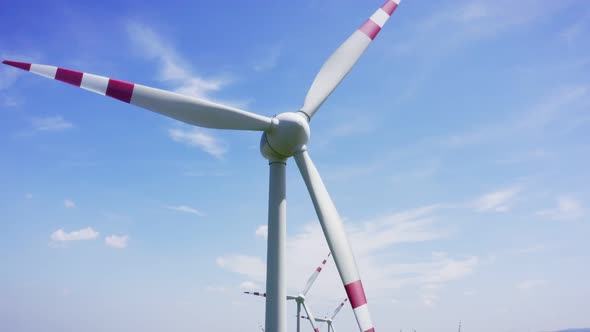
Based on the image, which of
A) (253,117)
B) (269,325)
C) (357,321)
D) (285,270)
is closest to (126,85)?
(253,117)

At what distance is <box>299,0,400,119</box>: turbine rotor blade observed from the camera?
756 inches

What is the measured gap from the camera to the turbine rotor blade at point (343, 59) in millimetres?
19203

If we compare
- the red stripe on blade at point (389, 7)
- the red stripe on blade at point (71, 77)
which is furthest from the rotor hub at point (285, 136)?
the red stripe on blade at point (389, 7)

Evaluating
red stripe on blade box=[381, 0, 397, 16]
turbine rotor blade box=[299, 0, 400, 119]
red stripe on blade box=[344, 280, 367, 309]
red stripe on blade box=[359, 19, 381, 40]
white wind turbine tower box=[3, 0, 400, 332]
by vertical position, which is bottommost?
red stripe on blade box=[344, 280, 367, 309]

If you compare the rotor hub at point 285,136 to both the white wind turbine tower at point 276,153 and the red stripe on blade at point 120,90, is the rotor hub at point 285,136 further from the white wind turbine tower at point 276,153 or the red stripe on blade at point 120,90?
the red stripe on blade at point 120,90

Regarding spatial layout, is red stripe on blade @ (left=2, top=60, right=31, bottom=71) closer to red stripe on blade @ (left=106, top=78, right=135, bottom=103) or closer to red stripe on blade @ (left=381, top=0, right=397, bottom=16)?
red stripe on blade @ (left=106, top=78, right=135, bottom=103)

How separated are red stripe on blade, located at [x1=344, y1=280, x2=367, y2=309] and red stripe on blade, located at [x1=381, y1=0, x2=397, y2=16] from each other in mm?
13852

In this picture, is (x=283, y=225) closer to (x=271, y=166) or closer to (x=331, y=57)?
(x=271, y=166)

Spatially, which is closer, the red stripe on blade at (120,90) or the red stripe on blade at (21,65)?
the red stripe on blade at (21,65)

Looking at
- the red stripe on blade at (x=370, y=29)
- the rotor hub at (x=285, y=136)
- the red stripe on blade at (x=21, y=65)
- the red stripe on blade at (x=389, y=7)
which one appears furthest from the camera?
the red stripe on blade at (x=389, y=7)

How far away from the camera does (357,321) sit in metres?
13.9

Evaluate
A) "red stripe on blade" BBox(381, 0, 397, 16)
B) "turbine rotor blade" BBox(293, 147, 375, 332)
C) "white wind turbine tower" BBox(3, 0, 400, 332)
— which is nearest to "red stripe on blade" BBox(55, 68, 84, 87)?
"white wind turbine tower" BBox(3, 0, 400, 332)

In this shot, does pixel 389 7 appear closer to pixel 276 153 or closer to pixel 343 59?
pixel 343 59

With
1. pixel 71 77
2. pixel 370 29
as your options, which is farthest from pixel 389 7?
pixel 71 77
